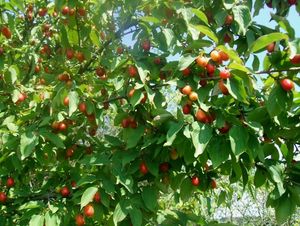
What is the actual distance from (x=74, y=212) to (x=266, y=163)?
1437 millimetres

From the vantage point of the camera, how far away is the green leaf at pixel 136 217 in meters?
2.70

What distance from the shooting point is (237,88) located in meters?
2.54

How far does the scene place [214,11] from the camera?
341 centimetres

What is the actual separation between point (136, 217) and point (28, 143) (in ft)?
3.00

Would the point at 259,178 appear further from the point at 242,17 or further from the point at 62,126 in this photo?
the point at 62,126

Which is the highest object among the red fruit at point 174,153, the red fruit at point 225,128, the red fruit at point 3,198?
the red fruit at point 225,128

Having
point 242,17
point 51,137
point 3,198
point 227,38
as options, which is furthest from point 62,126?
point 242,17

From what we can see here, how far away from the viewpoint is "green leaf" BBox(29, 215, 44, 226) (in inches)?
115

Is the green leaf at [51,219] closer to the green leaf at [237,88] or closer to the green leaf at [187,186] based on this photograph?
the green leaf at [187,186]

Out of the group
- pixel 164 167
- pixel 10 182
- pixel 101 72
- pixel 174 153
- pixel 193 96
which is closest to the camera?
pixel 193 96

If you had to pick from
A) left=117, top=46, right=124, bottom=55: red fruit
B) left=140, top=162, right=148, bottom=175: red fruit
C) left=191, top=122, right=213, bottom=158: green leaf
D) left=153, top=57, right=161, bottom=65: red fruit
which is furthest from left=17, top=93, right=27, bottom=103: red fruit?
left=191, top=122, right=213, bottom=158: green leaf

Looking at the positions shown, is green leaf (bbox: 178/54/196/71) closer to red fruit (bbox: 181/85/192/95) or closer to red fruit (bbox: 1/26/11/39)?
red fruit (bbox: 181/85/192/95)

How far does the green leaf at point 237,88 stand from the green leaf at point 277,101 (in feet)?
0.49

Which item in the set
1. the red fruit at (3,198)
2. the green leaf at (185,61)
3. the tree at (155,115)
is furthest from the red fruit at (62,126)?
the green leaf at (185,61)
